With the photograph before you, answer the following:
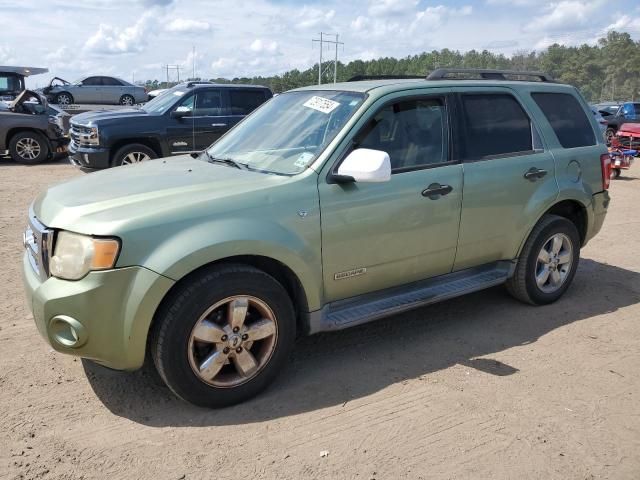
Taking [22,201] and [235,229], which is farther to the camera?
[22,201]

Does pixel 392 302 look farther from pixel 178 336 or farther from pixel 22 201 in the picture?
pixel 22 201

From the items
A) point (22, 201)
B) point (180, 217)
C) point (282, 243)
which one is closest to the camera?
point (180, 217)

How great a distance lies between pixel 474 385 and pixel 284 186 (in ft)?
5.73

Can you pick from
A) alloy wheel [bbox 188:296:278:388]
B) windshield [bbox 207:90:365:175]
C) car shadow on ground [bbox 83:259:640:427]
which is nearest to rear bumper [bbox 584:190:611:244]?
car shadow on ground [bbox 83:259:640:427]

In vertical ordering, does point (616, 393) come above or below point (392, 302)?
below

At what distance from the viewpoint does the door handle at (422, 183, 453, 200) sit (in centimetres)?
397

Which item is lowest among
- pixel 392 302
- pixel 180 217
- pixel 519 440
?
pixel 519 440

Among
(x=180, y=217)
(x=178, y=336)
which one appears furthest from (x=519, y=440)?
(x=180, y=217)

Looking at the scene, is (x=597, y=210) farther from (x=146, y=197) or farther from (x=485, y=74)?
(x=146, y=197)

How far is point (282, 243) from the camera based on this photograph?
11.0 ft

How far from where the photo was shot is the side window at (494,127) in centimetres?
434

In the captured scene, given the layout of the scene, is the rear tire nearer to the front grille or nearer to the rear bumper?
the front grille

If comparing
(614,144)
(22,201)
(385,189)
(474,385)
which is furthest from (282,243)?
(614,144)

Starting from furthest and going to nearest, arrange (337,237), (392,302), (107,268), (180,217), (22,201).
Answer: (22,201), (392,302), (337,237), (180,217), (107,268)
